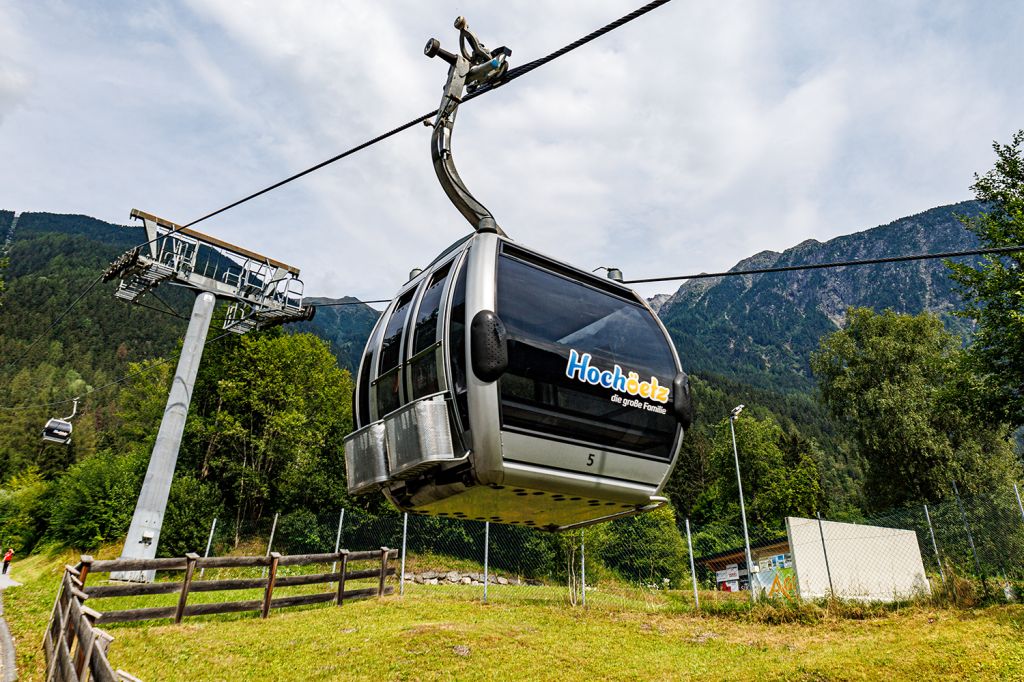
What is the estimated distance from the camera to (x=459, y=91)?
6.18m

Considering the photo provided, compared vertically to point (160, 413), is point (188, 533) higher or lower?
lower

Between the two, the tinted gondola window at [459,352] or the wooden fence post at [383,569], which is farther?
the wooden fence post at [383,569]

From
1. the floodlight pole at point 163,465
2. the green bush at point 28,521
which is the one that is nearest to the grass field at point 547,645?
the floodlight pole at point 163,465

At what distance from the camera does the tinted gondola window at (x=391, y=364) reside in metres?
5.30

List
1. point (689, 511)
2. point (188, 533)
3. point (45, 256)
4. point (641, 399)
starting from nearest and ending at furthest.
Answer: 1. point (641, 399)
2. point (188, 533)
3. point (689, 511)
4. point (45, 256)

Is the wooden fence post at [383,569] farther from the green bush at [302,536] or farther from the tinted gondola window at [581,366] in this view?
the tinted gondola window at [581,366]

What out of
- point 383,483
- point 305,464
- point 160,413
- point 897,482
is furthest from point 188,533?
point 897,482

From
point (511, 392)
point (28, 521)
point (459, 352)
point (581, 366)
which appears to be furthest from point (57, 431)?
point (581, 366)

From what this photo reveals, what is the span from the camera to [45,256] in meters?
169

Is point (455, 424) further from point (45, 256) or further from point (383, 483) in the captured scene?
point (45, 256)

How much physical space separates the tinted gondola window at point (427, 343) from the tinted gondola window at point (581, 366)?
2.17 ft

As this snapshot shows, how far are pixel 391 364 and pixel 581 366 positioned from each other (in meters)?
1.87

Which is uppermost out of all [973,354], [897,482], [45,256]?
[45,256]

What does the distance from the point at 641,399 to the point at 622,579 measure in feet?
59.8
